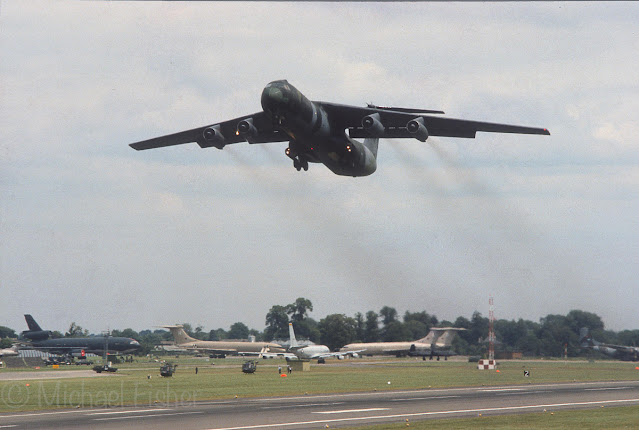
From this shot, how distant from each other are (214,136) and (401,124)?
10.8 m

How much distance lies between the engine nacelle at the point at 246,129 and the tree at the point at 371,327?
119454 mm

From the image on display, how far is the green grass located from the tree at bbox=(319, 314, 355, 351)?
122 metres

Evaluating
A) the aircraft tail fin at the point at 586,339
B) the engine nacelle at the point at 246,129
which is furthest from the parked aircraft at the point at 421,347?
the engine nacelle at the point at 246,129

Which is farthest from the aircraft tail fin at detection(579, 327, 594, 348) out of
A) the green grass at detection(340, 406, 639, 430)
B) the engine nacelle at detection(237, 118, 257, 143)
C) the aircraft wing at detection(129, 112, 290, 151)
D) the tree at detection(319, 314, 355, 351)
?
the engine nacelle at detection(237, 118, 257, 143)

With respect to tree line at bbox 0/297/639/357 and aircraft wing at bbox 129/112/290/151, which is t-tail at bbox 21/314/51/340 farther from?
aircraft wing at bbox 129/112/290/151

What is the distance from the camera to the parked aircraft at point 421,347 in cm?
12794

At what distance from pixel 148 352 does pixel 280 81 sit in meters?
135

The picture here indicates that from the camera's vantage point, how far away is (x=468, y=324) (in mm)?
159500

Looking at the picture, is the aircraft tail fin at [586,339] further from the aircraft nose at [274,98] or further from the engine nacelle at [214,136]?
the aircraft nose at [274,98]

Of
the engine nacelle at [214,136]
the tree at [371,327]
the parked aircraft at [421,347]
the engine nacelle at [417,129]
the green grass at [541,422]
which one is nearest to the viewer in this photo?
the green grass at [541,422]

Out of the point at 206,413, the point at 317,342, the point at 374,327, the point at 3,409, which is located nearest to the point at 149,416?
the point at 206,413

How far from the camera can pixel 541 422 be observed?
111 feet

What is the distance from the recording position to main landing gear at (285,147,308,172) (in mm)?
42469

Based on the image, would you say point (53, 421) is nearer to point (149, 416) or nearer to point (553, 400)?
point (149, 416)
